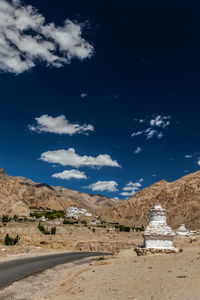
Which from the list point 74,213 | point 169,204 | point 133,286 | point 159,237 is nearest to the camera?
point 133,286

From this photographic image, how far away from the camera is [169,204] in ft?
360

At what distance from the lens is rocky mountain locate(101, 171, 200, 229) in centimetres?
9056

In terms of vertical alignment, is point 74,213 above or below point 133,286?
above

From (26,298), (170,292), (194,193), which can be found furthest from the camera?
(194,193)

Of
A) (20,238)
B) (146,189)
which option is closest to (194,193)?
(146,189)

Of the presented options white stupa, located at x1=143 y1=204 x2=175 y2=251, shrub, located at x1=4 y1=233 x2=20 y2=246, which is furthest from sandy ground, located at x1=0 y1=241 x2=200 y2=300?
shrub, located at x1=4 y1=233 x2=20 y2=246

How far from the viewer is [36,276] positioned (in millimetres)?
14664

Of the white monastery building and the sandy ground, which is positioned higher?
the white monastery building

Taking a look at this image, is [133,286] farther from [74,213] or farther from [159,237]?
[74,213]

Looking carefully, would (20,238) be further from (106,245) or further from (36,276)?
(36,276)

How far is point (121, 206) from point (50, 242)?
316 feet

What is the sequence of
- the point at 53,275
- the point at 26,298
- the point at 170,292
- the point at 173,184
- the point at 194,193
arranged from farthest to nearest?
the point at 173,184 < the point at 194,193 < the point at 53,275 < the point at 26,298 < the point at 170,292

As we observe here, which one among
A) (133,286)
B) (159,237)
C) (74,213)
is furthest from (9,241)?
(74,213)

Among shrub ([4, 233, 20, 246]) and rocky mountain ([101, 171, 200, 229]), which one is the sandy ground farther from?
rocky mountain ([101, 171, 200, 229])
